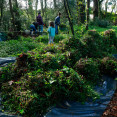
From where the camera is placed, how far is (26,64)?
3.87 metres

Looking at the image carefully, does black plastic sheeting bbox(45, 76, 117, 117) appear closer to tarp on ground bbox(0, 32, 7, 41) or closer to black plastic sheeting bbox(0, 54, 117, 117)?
black plastic sheeting bbox(0, 54, 117, 117)

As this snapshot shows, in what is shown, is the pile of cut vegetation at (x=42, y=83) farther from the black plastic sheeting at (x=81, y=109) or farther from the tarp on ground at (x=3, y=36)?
the tarp on ground at (x=3, y=36)

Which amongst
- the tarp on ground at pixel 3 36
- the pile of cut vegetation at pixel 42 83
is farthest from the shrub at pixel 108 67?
the tarp on ground at pixel 3 36

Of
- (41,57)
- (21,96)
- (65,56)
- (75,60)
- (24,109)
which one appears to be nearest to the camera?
(24,109)

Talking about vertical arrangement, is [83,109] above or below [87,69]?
below

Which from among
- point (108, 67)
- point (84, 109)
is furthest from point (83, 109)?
point (108, 67)

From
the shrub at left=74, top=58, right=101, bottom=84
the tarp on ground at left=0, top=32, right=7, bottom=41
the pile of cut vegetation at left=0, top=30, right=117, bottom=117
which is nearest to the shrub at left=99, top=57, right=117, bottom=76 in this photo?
the pile of cut vegetation at left=0, top=30, right=117, bottom=117

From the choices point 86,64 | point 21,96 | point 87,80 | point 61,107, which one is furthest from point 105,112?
point 21,96

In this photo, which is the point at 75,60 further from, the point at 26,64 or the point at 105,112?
the point at 105,112

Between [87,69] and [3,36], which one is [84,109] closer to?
[87,69]

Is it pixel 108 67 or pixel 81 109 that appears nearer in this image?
pixel 81 109

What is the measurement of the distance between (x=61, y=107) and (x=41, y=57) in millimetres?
1657

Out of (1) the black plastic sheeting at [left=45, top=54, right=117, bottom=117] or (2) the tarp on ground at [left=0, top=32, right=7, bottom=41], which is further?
(2) the tarp on ground at [left=0, top=32, right=7, bottom=41]

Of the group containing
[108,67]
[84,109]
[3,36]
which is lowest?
[84,109]
